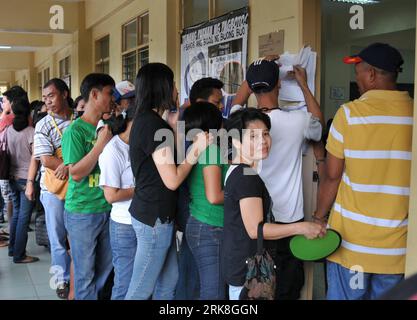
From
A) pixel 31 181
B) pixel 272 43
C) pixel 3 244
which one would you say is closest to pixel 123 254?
pixel 272 43

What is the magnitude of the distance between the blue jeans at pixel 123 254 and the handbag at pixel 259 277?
761mm

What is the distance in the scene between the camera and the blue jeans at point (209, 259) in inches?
86.1

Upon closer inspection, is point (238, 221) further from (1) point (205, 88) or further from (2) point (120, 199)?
(1) point (205, 88)

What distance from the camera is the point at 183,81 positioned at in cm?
504

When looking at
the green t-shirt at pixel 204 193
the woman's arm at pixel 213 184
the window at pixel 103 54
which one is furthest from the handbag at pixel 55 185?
the window at pixel 103 54

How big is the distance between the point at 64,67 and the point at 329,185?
34.2 ft

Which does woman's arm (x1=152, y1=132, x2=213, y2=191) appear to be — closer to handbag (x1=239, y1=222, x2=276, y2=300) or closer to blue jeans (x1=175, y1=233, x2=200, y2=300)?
handbag (x1=239, y1=222, x2=276, y2=300)

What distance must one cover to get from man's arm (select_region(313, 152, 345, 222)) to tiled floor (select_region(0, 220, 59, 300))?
2.24 metres

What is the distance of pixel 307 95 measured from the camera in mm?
2559

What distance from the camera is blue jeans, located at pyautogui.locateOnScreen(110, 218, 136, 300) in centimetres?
240

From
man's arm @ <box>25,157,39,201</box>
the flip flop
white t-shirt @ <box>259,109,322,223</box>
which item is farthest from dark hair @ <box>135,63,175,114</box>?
the flip flop

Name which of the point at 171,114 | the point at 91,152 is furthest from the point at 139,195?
the point at 91,152

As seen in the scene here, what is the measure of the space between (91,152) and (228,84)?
1.76m
